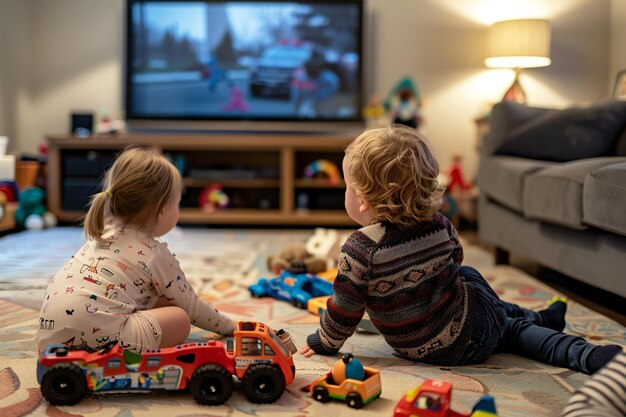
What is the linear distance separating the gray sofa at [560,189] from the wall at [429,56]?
62.2 inches

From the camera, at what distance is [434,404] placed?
116 cm

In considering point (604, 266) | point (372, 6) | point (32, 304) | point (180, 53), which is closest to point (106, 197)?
point (32, 304)

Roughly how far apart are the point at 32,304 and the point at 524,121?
2.23m

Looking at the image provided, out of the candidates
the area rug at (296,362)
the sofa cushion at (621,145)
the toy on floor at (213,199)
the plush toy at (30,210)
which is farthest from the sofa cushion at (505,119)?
the plush toy at (30,210)

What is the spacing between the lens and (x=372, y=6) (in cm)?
483

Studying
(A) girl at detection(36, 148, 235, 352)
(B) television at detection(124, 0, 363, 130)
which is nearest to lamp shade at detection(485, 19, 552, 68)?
(B) television at detection(124, 0, 363, 130)

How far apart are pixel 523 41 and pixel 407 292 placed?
3247mm

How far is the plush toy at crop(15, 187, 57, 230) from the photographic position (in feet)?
13.5

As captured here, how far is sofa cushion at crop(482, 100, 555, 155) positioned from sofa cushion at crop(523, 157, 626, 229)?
23.5 inches

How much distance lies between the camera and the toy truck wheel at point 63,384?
129 cm

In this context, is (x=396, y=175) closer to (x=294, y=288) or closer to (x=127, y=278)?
(x=127, y=278)

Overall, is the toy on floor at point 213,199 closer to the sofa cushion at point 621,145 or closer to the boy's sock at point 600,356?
the sofa cushion at point 621,145

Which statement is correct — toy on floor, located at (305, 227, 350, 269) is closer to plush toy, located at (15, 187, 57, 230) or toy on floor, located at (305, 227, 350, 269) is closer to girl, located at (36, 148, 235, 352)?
girl, located at (36, 148, 235, 352)

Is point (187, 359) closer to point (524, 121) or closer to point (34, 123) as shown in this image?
point (524, 121)
